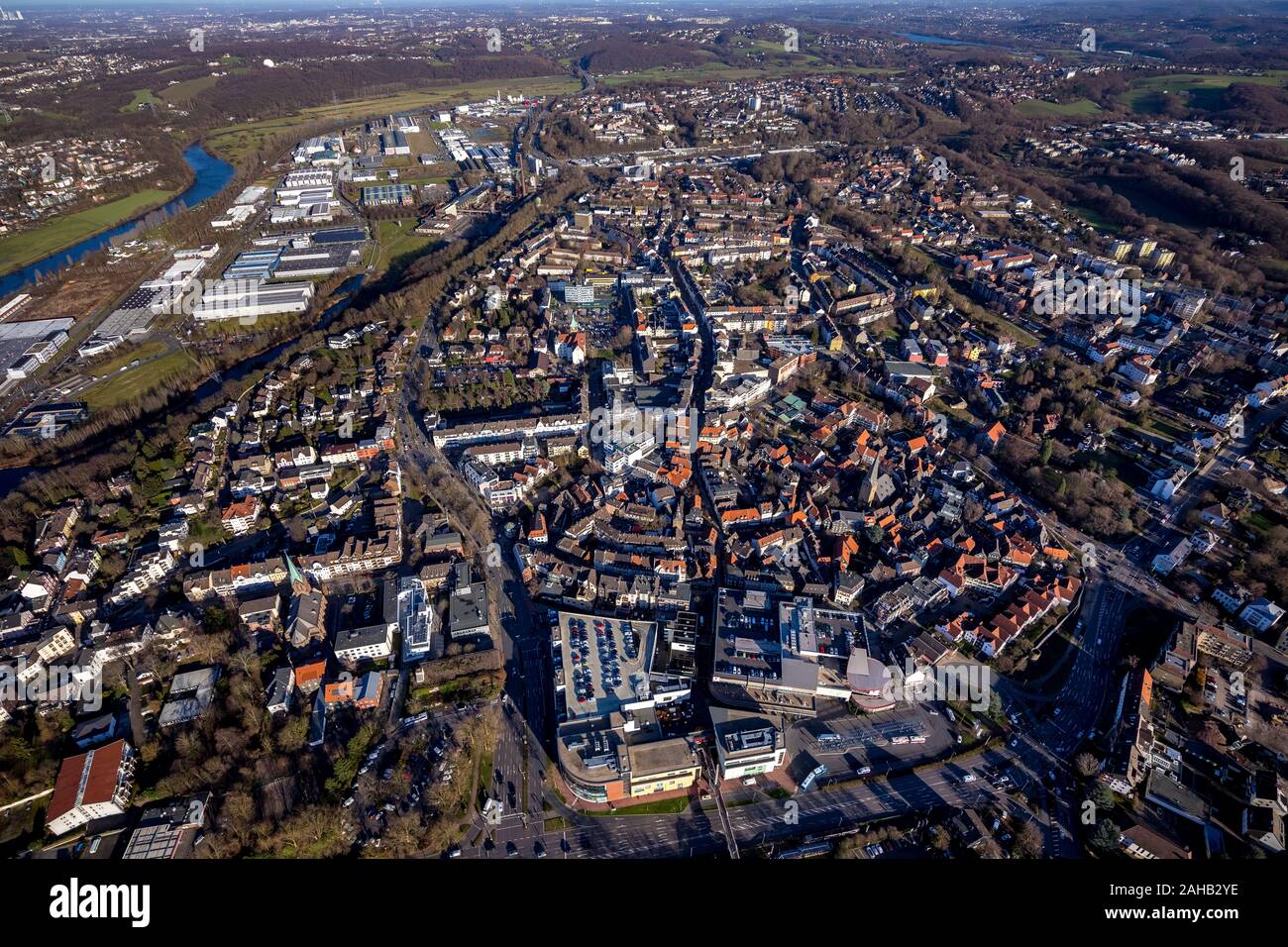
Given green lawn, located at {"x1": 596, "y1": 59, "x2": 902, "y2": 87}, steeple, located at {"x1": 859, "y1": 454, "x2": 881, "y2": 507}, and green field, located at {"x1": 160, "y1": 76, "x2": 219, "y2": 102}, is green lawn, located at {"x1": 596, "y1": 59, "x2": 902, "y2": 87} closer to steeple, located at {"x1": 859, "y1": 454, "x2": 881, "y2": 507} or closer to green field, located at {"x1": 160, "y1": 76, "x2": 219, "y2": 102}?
green field, located at {"x1": 160, "y1": 76, "x2": 219, "y2": 102}

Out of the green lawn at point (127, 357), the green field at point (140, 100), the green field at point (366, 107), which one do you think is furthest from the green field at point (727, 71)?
the green lawn at point (127, 357)

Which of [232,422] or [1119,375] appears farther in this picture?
[1119,375]

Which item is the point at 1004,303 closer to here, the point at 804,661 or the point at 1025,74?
the point at 804,661

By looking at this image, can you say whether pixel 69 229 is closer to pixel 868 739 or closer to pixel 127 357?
pixel 127 357

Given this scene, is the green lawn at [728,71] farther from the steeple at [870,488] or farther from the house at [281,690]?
the house at [281,690]
